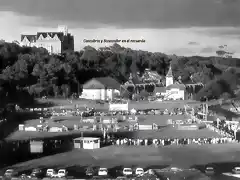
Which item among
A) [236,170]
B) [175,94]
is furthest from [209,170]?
[175,94]

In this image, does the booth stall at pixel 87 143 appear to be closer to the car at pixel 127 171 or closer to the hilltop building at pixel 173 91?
the car at pixel 127 171

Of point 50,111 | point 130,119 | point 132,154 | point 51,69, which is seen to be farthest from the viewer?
point 51,69

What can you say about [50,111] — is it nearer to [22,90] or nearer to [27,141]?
[22,90]

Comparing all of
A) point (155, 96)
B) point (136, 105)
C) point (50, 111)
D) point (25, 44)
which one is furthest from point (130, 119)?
point (25, 44)

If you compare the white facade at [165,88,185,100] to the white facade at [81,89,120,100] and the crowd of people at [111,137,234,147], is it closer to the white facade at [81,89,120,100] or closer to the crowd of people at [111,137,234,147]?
the white facade at [81,89,120,100]

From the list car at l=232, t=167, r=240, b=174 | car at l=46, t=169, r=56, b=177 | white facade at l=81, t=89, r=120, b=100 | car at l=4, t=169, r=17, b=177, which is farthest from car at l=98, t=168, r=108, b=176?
white facade at l=81, t=89, r=120, b=100

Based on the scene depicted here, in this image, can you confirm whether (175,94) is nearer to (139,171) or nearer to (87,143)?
(87,143)

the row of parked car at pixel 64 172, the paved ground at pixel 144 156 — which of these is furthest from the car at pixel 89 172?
the paved ground at pixel 144 156
